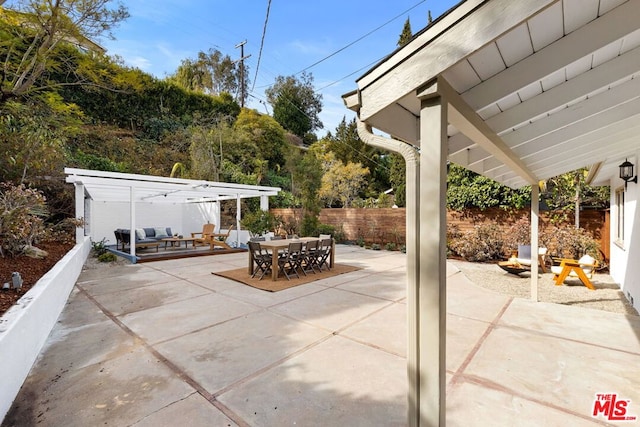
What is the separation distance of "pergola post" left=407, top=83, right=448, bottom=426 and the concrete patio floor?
34.9 inches

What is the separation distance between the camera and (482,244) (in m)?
9.39

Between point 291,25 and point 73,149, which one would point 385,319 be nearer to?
point 291,25

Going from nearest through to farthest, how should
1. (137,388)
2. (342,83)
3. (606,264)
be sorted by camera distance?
(137,388), (606,264), (342,83)

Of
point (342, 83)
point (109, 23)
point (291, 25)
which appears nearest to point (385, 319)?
point (109, 23)

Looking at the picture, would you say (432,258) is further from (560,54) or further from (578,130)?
(578,130)

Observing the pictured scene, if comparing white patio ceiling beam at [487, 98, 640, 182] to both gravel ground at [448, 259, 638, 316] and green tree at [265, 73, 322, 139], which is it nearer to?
A: gravel ground at [448, 259, 638, 316]

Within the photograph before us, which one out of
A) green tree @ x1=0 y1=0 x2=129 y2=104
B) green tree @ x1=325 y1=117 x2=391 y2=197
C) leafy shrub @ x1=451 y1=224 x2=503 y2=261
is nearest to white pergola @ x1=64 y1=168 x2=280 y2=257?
green tree @ x1=0 y1=0 x2=129 y2=104

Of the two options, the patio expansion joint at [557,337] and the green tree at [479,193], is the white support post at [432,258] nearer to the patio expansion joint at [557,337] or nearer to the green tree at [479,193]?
the patio expansion joint at [557,337]

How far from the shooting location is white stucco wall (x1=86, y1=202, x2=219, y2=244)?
42.7 feet

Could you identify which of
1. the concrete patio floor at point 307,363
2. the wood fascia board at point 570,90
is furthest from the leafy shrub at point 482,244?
the wood fascia board at point 570,90

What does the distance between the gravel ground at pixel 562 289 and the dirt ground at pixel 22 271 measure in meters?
7.38

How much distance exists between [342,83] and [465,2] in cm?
1603

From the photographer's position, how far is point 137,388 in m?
2.58

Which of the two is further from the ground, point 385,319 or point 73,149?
point 73,149
